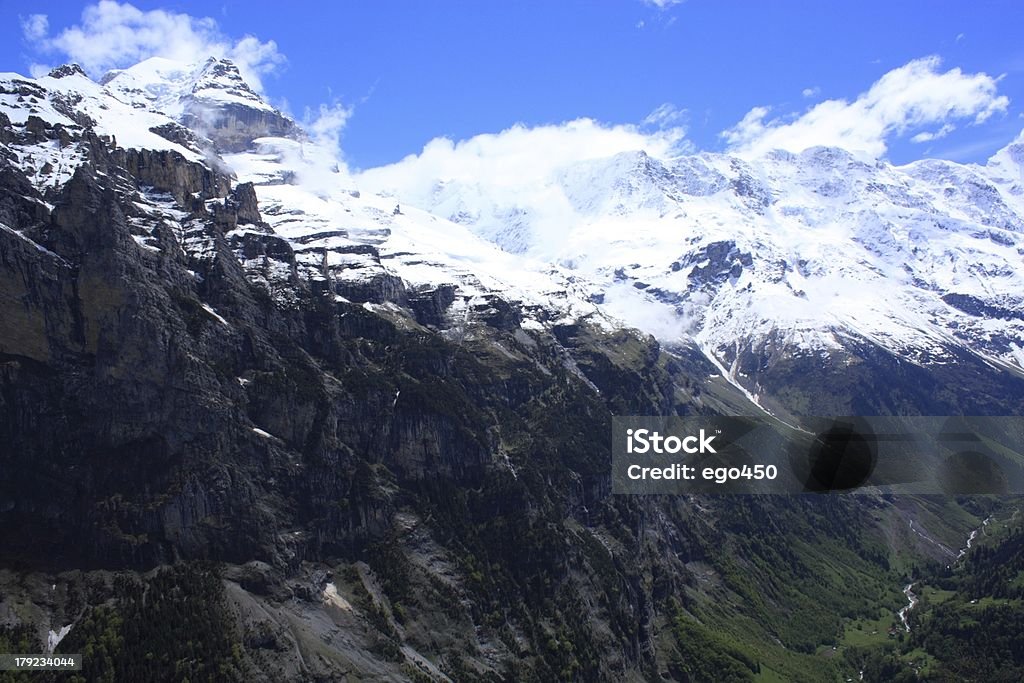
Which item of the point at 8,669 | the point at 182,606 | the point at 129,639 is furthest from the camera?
the point at 182,606

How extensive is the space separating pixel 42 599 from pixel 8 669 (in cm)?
2051

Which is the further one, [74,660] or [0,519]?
[0,519]

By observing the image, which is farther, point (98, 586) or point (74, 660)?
A: point (98, 586)

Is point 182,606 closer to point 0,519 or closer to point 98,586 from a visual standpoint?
point 98,586

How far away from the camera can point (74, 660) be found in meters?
177

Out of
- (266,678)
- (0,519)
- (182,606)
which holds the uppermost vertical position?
(0,519)

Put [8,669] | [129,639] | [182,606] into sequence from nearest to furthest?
[8,669] < [129,639] < [182,606]

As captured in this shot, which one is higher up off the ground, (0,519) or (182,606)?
(0,519)

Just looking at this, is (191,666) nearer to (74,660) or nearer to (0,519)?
(74,660)

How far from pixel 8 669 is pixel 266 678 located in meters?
45.0

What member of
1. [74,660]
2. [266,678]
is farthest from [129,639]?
[266,678]

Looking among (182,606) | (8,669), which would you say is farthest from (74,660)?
(182,606)

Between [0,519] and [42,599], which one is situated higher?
[0,519]

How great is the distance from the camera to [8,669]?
16950cm
